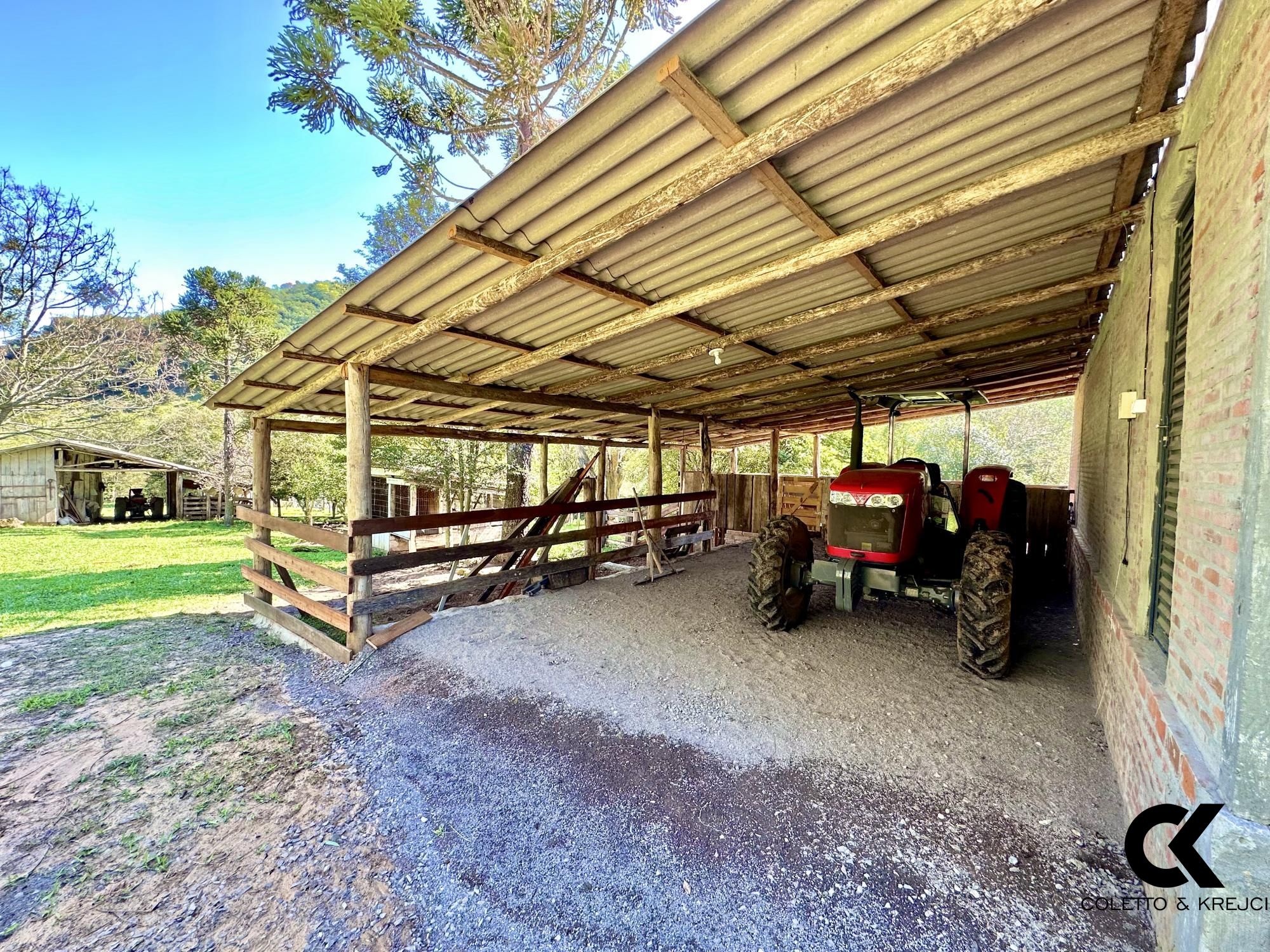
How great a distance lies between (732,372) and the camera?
6230 millimetres

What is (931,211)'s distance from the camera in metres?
→ 2.66

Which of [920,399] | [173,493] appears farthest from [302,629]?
[173,493]

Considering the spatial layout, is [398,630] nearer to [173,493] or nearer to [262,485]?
[262,485]

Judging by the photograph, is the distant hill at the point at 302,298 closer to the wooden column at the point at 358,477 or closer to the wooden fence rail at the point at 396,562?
the wooden fence rail at the point at 396,562

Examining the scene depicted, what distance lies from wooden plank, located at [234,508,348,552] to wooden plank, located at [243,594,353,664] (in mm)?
907

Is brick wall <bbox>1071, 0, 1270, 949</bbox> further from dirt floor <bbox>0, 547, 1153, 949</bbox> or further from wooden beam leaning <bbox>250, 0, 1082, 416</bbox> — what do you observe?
wooden beam leaning <bbox>250, 0, 1082, 416</bbox>

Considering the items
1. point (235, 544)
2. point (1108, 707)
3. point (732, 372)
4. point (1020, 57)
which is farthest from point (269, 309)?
point (1108, 707)

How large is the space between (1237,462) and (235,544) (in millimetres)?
17859

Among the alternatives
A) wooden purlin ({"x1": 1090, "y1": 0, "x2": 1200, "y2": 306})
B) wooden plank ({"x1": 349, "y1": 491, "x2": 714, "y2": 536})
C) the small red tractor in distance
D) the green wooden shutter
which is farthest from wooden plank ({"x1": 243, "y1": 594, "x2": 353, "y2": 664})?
wooden purlin ({"x1": 1090, "y1": 0, "x2": 1200, "y2": 306})

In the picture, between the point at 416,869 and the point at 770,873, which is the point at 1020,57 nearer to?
the point at 770,873

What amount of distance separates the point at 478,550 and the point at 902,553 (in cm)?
452

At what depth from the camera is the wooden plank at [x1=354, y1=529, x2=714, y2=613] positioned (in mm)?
4879

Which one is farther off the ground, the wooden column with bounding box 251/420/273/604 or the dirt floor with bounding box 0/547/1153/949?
the wooden column with bounding box 251/420/273/604

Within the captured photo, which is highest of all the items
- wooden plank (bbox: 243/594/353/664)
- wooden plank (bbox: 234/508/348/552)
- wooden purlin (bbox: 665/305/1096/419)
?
wooden purlin (bbox: 665/305/1096/419)
